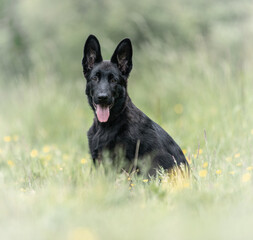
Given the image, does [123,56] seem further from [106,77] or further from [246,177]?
[246,177]

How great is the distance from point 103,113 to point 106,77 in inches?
14.0

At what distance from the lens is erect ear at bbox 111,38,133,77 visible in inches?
163

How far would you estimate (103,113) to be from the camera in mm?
3990

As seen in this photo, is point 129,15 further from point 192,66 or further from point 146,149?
point 146,149

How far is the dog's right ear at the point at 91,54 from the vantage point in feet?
13.5

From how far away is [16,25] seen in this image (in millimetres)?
13977

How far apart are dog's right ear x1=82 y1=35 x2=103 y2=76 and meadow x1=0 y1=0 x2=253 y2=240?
1020 mm

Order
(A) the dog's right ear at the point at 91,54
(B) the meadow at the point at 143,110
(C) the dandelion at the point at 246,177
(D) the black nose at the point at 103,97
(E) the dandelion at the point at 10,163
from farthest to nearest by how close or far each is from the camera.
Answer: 1. (E) the dandelion at the point at 10,163
2. (A) the dog's right ear at the point at 91,54
3. (D) the black nose at the point at 103,97
4. (C) the dandelion at the point at 246,177
5. (B) the meadow at the point at 143,110

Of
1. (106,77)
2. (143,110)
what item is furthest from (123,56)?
(143,110)

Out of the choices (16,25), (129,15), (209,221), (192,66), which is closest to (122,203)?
(209,221)

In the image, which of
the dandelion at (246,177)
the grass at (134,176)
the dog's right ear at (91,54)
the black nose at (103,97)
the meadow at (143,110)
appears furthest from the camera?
the dog's right ear at (91,54)

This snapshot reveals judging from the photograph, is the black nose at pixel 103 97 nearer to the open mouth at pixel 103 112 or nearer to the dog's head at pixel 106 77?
the dog's head at pixel 106 77

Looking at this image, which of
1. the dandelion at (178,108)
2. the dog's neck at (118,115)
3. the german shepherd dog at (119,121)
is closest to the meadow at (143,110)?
the dandelion at (178,108)

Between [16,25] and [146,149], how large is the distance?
11308 mm
